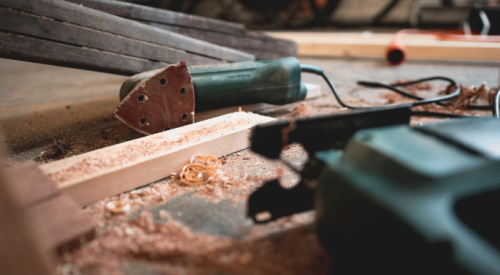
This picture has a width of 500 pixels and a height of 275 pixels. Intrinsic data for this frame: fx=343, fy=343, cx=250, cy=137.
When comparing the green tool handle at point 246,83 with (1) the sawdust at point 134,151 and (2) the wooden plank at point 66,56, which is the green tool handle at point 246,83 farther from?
(2) the wooden plank at point 66,56

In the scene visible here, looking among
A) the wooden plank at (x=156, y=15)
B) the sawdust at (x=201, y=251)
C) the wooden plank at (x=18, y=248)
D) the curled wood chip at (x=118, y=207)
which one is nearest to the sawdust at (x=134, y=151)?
the curled wood chip at (x=118, y=207)

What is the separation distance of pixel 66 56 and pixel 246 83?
0.76 m

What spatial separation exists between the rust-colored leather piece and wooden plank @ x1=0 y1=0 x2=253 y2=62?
1.45 feet

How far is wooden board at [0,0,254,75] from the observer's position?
1265 mm

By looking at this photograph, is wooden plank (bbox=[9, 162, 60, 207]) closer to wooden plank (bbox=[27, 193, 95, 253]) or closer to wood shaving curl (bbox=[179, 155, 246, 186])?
wooden plank (bbox=[27, 193, 95, 253])

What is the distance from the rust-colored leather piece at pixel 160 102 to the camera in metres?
1.26

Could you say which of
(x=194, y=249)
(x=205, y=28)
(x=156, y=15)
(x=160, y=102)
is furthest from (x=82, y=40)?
(x=194, y=249)

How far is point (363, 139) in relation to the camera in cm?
63

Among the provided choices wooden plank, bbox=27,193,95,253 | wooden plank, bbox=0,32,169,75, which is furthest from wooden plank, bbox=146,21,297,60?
wooden plank, bbox=27,193,95,253

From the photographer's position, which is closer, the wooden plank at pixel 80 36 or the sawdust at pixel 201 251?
the sawdust at pixel 201 251

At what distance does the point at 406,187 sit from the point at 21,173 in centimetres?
88

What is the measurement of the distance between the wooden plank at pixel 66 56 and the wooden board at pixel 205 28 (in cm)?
29

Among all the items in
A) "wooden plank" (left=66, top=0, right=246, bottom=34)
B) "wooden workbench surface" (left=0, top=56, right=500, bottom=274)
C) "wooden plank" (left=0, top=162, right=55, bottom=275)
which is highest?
"wooden plank" (left=66, top=0, right=246, bottom=34)

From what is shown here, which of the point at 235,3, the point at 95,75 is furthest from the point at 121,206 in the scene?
the point at 235,3
